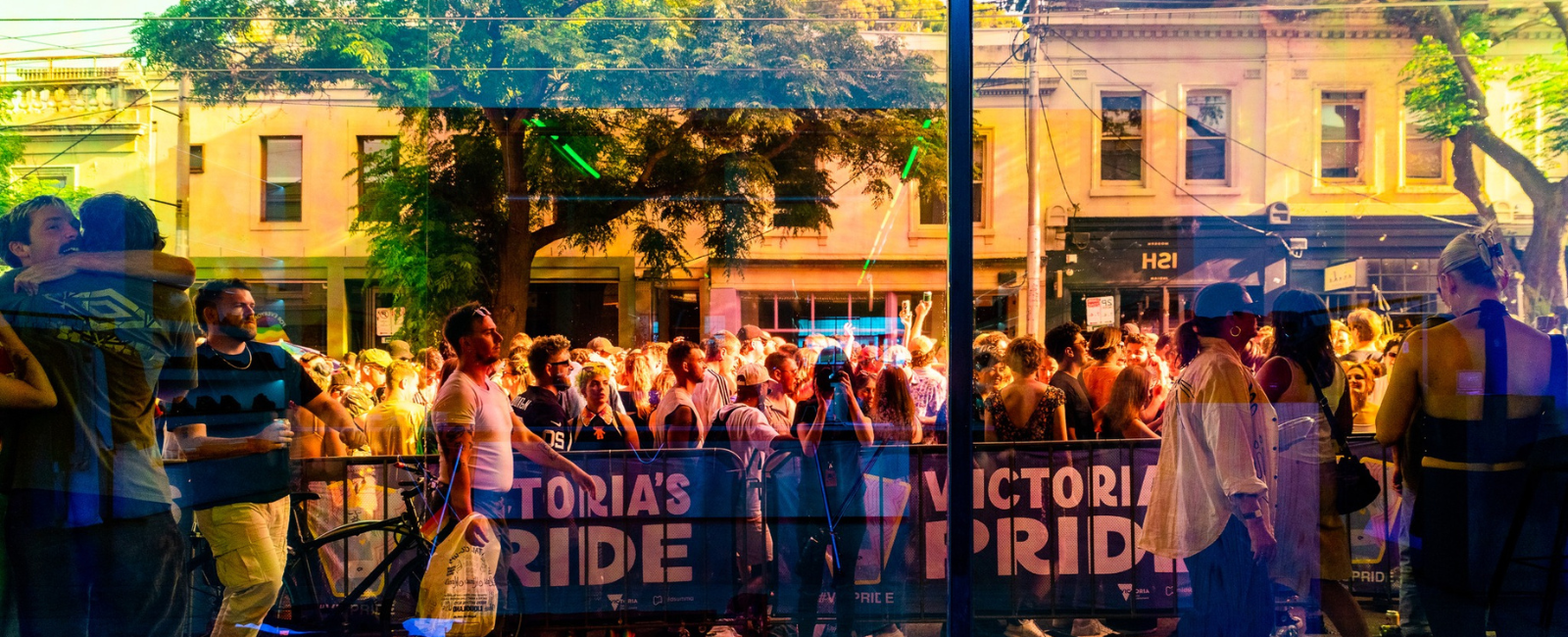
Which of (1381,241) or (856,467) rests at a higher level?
(1381,241)

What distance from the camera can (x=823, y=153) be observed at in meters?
6.65

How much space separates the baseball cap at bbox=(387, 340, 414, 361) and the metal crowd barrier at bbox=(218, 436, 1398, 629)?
3.50ft

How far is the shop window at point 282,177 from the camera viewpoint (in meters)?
5.68

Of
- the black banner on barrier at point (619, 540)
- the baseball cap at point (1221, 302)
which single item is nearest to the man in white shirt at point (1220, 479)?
the baseball cap at point (1221, 302)

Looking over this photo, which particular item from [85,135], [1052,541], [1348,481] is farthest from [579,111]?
[1348,481]

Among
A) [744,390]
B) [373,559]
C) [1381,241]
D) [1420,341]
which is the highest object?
[1381,241]

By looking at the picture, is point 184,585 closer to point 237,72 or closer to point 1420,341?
point 237,72

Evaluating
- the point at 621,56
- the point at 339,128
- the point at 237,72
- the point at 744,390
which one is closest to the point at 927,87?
the point at 621,56

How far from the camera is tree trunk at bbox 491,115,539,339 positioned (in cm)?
611

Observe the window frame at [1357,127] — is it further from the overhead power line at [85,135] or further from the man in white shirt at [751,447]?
the overhead power line at [85,135]

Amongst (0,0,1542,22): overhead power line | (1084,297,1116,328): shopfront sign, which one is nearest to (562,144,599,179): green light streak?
(0,0,1542,22): overhead power line

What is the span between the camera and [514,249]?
6320 millimetres

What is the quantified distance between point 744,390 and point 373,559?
2.43 metres

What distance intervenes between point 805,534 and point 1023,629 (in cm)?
126
